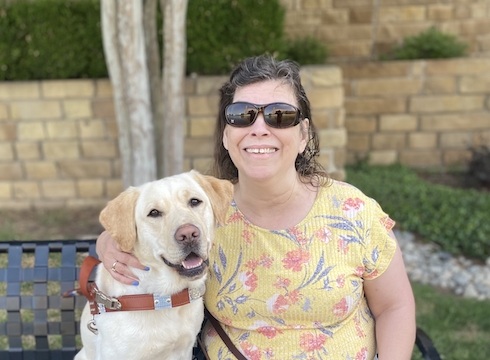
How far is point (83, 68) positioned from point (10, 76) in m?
0.75

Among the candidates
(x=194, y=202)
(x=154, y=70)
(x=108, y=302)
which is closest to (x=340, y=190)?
(x=194, y=202)

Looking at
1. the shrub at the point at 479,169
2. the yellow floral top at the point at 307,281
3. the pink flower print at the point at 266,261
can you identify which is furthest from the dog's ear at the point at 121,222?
the shrub at the point at 479,169

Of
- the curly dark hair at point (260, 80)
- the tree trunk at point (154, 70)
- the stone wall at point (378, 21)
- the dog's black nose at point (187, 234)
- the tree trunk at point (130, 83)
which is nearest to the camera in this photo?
the dog's black nose at point (187, 234)

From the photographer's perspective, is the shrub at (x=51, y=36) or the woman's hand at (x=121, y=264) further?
the shrub at (x=51, y=36)

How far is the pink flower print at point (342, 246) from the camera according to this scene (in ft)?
6.21

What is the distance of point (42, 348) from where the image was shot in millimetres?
2320

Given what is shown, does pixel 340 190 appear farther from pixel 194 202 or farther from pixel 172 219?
pixel 172 219

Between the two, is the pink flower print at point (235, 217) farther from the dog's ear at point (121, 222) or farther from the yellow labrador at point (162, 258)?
the dog's ear at point (121, 222)

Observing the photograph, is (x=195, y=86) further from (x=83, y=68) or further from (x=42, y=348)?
(x=42, y=348)

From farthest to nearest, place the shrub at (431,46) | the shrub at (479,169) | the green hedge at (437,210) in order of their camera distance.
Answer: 1. the shrub at (431,46)
2. the shrub at (479,169)
3. the green hedge at (437,210)

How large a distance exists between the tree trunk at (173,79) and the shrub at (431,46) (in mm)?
3101

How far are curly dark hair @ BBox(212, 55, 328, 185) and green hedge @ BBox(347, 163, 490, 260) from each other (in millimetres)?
2791

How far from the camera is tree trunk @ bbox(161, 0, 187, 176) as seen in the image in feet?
12.5

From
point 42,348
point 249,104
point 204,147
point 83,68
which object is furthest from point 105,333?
point 83,68
